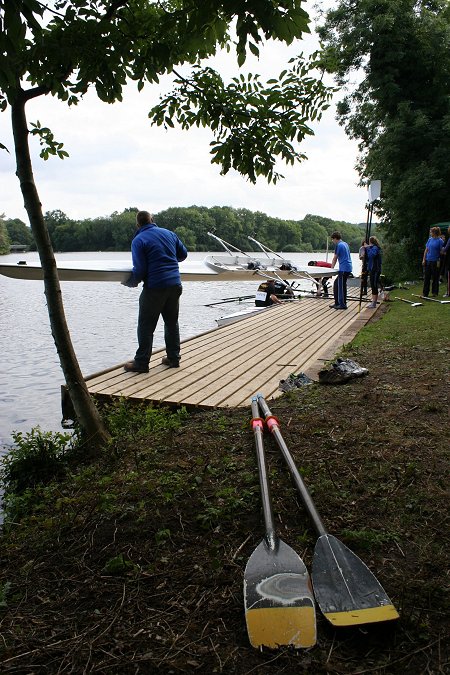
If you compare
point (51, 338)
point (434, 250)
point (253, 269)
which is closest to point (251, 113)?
point (434, 250)

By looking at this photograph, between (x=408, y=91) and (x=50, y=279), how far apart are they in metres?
25.9

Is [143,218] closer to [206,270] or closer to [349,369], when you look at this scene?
[349,369]

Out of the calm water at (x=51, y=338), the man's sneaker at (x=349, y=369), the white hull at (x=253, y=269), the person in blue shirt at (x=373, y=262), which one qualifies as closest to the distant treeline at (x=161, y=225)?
the calm water at (x=51, y=338)

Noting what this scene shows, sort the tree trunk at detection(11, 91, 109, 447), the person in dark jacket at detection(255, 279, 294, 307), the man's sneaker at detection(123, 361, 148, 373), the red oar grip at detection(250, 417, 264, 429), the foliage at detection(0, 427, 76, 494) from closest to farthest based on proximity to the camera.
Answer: the tree trunk at detection(11, 91, 109, 447) → the red oar grip at detection(250, 417, 264, 429) → the foliage at detection(0, 427, 76, 494) → the man's sneaker at detection(123, 361, 148, 373) → the person in dark jacket at detection(255, 279, 294, 307)

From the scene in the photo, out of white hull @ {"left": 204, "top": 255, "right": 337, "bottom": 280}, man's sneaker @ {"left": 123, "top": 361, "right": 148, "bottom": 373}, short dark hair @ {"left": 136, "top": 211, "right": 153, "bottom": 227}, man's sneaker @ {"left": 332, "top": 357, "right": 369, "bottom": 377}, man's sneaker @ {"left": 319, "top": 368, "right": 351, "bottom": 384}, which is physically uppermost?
short dark hair @ {"left": 136, "top": 211, "right": 153, "bottom": 227}

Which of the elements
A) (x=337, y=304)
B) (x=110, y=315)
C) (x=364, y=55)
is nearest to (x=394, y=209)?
(x=364, y=55)

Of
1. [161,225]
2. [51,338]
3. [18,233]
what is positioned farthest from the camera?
[18,233]

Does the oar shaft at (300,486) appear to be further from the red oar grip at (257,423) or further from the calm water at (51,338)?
the calm water at (51,338)

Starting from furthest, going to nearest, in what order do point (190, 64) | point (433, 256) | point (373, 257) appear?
1. point (433, 256)
2. point (373, 257)
3. point (190, 64)

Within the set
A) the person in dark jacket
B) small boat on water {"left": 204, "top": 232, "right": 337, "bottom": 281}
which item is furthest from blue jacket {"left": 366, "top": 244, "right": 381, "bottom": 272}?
small boat on water {"left": 204, "top": 232, "right": 337, "bottom": 281}

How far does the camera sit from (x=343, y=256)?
13.4 m

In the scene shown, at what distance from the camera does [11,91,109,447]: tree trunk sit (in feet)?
14.2

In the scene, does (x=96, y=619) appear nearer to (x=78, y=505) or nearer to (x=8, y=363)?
(x=78, y=505)

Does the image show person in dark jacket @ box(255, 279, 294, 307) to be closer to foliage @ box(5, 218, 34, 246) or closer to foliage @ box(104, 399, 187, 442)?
foliage @ box(104, 399, 187, 442)
